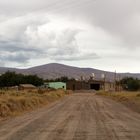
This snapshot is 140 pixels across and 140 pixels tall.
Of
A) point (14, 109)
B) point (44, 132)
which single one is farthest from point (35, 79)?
point (44, 132)

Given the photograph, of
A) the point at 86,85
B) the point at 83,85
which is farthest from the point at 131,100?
the point at 86,85

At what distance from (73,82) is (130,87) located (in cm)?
3246

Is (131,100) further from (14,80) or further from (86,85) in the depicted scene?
(86,85)

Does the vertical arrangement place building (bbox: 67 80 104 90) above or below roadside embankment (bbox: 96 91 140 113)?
above

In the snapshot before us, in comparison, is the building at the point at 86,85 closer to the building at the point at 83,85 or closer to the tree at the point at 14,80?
the building at the point at 83,85

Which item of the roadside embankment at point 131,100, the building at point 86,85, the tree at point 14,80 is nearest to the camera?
the roadside embankment at point 131,100

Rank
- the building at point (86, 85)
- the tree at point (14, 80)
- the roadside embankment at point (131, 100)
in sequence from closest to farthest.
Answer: the roadside embankment at point (131, 100), the tree at point (14, 80), the building at point (86, 85)

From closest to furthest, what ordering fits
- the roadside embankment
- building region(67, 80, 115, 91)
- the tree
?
1. the roadside embankment
2. the tree
3. building region(67, 80, 115, 91)

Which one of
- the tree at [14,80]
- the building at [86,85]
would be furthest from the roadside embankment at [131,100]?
the building at [86,85]

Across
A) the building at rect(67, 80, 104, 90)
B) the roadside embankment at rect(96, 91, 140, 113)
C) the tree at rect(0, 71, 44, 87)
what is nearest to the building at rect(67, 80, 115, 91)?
the building at rect(67, 80, 104, 90)

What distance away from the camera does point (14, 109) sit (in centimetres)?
3488

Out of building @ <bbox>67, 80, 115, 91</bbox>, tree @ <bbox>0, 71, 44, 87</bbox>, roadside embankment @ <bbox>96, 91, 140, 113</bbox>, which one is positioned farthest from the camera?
building @ <bbox>67, 80, 115, 91</bbox>

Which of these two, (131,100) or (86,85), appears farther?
(86,85)

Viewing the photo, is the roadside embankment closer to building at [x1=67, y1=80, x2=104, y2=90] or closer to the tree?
the tree
